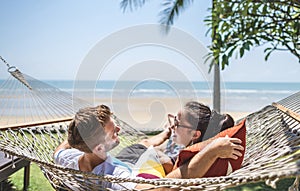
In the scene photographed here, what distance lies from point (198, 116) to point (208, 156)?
331 millimetres

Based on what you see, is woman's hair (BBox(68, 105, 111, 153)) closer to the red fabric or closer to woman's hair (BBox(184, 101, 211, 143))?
the red fabric

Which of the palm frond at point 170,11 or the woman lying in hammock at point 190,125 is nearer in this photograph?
the woman lying in hammock at point 190,125

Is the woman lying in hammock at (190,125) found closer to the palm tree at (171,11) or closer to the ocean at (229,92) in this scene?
the palm tree at (171,11)

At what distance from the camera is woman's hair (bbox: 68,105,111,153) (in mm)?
1288

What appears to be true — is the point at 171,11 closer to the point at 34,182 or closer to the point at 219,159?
the point at 34,182

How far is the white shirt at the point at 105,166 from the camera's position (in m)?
1.21

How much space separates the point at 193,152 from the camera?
1214mm

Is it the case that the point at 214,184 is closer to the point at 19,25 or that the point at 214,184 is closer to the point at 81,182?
the point at 81,182

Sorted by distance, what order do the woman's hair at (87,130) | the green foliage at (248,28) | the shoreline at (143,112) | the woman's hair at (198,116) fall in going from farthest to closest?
the shoreline at (143,112), the green foliage at (248,28), the woman's hair at (198,116), the woman's hair at (87,130)

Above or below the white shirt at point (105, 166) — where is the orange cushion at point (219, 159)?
above

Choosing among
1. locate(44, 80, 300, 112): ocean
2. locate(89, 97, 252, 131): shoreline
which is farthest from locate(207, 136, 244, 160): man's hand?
locate(44, 80, 300, 112): ocean

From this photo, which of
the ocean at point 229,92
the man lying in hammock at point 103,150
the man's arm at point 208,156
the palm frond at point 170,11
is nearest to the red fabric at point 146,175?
the man lying in hammock at point 103,150

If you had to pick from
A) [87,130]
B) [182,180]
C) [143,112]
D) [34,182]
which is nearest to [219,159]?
[182,180]

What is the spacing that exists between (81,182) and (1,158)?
101 cm
